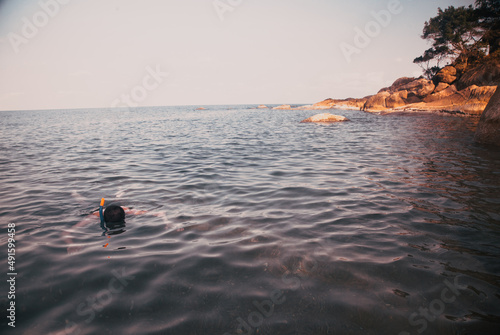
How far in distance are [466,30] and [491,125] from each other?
127ft

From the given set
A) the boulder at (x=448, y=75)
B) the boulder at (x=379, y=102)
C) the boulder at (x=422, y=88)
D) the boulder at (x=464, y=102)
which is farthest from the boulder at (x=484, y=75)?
the boulder at (x=379, y=102)

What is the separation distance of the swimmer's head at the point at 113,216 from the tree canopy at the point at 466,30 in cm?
4627

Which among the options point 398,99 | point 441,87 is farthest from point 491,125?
point 398,99

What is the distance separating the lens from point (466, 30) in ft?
118

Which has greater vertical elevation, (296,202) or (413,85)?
(413,85)

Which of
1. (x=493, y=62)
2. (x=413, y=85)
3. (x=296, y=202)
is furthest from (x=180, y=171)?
(x=413, y=85)

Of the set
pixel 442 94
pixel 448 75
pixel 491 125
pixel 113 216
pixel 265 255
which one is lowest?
pixel 265 255

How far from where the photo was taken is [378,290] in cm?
262

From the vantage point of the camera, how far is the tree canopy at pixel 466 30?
34.2 metres

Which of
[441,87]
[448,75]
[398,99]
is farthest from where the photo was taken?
[398,99]

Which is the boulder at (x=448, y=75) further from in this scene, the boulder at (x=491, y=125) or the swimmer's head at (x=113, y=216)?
the swimmer's head at (x=113, y=216)

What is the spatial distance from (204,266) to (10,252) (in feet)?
10.00

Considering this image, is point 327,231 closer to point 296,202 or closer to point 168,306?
point 296,202

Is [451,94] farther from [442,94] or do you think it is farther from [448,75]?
[448,75]
